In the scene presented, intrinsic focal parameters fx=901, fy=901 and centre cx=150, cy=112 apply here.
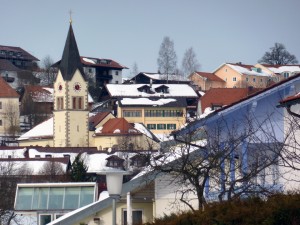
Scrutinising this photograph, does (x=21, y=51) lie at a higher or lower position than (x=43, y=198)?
higher

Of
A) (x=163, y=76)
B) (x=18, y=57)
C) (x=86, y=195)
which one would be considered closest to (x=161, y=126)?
(x=163, y=76)

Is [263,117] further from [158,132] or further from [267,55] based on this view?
[267,55]

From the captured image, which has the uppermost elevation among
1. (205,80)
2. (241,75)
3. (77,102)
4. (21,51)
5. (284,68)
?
(21,51)

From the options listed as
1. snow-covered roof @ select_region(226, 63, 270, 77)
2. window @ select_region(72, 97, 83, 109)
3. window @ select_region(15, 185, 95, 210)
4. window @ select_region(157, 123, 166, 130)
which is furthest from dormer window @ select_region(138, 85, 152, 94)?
window @ select_region(15, 185, 95, 210)

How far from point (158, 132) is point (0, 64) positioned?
41100 millimetres

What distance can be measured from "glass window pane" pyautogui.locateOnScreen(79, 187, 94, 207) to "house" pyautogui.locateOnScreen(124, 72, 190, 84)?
3722 inches

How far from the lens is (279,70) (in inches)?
5084

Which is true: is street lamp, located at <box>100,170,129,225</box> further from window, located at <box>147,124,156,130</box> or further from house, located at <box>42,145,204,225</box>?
window, located at <box>147,124,156,130</box>

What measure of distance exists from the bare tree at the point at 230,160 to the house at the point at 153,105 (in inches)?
3276

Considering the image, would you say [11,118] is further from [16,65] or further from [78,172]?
[78,172]

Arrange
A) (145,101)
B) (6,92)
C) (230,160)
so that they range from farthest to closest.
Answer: (6,92) < (145,101) < (230,160)

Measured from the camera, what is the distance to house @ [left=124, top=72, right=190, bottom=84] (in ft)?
402

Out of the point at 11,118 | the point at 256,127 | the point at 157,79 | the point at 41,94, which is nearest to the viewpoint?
the point at 256,127

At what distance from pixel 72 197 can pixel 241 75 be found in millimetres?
107010
